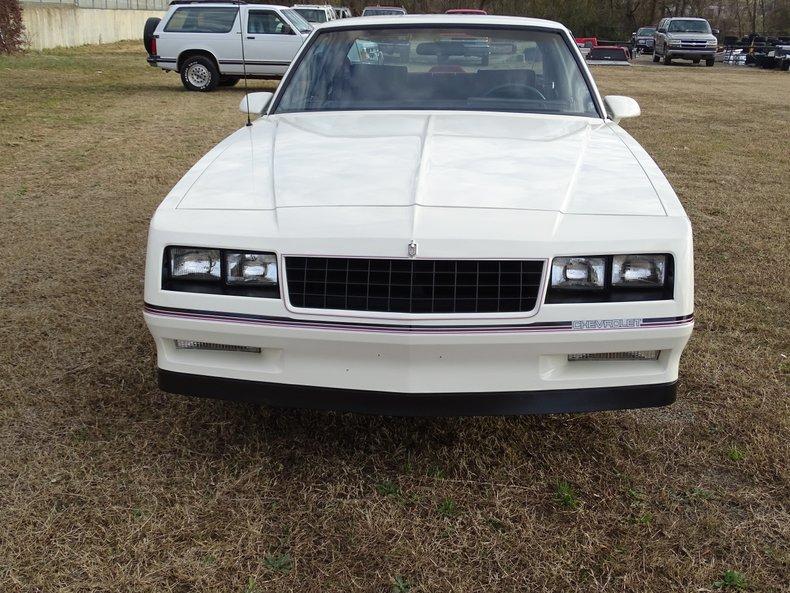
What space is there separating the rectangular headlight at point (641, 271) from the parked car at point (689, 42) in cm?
3009

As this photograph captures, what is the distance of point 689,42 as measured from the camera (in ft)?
96.4

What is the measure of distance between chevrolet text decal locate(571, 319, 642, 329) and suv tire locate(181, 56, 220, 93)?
1381 cm

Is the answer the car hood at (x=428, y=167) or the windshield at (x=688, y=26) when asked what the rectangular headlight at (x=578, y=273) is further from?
the windshield at (x=688, y=26)

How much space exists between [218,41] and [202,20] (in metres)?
0.56

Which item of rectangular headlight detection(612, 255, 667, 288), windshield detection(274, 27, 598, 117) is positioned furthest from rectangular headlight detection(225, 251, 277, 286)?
windshield detection(274, 27, 598, 117)

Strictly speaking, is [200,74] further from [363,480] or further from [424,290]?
[424,290]

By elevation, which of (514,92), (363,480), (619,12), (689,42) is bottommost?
(363,480)

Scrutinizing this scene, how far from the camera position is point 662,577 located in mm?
2238

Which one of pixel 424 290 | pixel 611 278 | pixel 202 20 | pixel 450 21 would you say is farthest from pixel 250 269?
pixel 202 20

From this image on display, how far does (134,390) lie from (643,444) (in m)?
2.02

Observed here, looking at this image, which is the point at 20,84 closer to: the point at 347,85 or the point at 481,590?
the point at 347,85

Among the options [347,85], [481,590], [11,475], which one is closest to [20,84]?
[347,85]

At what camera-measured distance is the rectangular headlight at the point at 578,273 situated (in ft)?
7.70

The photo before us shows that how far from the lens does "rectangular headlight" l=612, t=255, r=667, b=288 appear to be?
2389 mm
